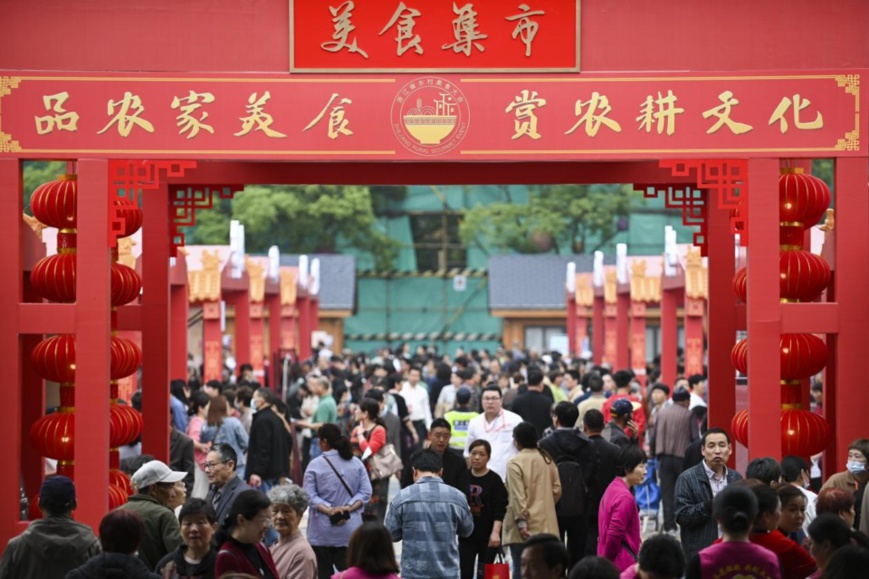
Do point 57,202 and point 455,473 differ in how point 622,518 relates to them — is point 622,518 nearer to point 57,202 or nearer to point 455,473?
point 455,473

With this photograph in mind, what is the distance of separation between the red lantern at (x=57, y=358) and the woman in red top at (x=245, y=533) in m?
4.61

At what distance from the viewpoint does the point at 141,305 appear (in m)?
13.1

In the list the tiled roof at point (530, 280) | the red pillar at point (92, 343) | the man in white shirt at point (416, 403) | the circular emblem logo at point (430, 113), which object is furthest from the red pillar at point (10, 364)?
the tiled roof at point (530, 280)

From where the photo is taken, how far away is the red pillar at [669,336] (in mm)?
24547

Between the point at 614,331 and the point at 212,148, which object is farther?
the point at 614,331

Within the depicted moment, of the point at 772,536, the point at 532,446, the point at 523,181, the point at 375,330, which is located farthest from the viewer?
the point at 375,330

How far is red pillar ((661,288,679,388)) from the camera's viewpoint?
24.5 meters

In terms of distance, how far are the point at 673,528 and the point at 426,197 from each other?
39694mm

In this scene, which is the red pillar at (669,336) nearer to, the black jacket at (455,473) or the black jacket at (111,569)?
the black jacket at (455,473)

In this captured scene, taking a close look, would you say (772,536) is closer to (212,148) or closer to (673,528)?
(212,148)

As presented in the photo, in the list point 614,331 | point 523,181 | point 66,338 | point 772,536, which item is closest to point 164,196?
point 66,338

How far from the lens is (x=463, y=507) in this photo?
29.1 ft

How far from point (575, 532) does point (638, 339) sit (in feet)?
57.9

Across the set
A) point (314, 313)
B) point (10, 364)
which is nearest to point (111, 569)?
point (10, 364)
